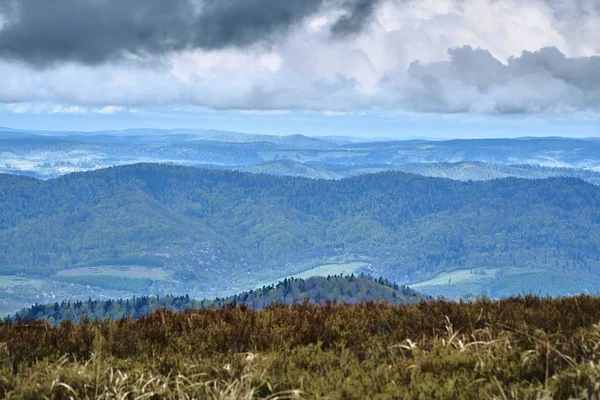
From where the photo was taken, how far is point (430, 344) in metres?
11.2

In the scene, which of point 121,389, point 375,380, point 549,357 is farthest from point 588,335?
point 121,389

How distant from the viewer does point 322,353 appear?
417 inches

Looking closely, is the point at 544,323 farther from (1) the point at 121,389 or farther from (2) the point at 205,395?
(1) the point at 121,389

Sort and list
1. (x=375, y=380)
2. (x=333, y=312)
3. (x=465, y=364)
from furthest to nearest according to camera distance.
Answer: (x=333, y=312), (x=465, y=364), (x=375, y=380)

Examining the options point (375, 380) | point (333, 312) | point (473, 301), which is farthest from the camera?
point (473, 301)

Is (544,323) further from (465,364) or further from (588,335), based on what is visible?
(465,364)

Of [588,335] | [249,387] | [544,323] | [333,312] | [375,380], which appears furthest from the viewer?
[333,312]

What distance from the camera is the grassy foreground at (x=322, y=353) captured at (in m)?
→ 8.70

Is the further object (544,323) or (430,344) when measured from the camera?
(544,323)

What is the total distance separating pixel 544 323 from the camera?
12.4 m

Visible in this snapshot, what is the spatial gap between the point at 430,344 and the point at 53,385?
5586 millimetres

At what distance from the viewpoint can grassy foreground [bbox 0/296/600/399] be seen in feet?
28.6

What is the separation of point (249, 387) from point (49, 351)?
14.1ft

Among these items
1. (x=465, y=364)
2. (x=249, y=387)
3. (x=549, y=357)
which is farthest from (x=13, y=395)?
(x=549, y=357)
